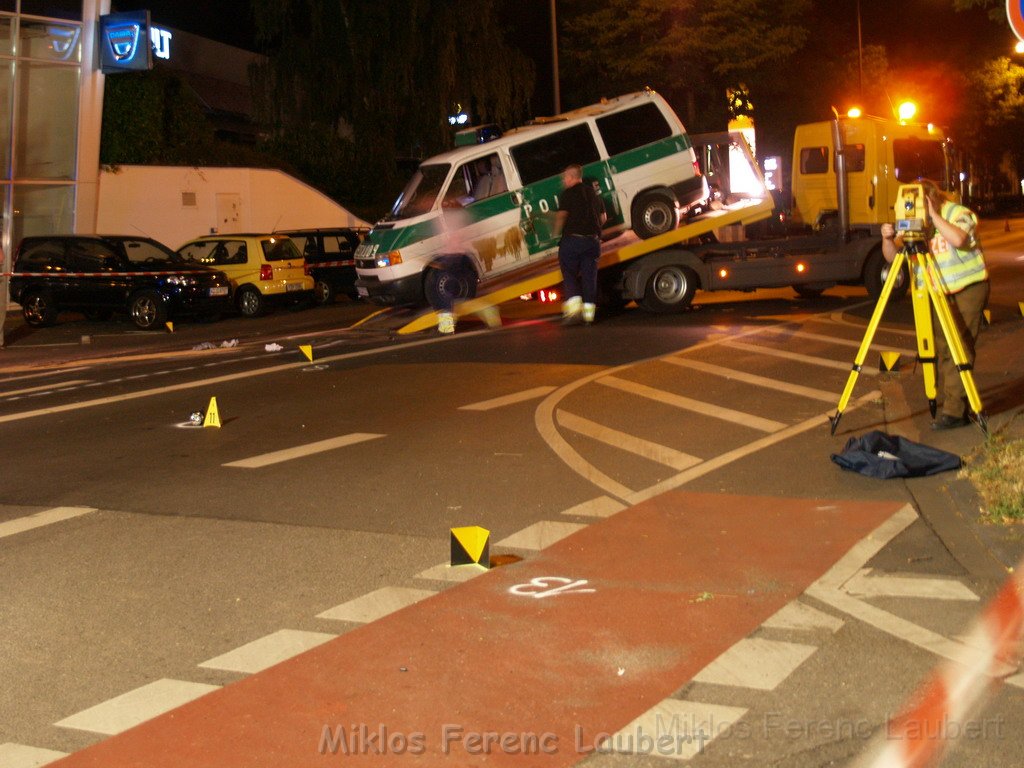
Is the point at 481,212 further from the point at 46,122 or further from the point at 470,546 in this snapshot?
the point at 46,122

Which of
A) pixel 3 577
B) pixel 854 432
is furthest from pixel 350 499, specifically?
pixel 854 432

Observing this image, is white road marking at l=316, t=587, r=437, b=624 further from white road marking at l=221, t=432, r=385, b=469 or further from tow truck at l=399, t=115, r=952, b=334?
tow truck at l=399, t=115, r=952, b=334

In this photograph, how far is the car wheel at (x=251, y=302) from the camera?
24570 mm

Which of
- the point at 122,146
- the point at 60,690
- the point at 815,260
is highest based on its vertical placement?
the point at 122,146

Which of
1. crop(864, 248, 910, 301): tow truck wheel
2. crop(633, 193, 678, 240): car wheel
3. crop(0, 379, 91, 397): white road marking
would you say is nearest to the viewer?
crop(0, 379, 91, 397): white road marking

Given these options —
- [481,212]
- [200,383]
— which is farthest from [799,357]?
[200,383]

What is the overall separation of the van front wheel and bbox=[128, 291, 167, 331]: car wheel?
242 inches

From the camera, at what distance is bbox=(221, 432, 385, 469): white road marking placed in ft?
30.7

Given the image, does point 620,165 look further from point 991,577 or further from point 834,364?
point 991,577

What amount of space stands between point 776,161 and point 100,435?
573 inches

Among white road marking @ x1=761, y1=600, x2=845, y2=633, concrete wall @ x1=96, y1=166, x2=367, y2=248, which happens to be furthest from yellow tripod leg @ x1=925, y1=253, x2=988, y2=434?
concrete wall @ x1=96, y1=166, x2=367, y2=248

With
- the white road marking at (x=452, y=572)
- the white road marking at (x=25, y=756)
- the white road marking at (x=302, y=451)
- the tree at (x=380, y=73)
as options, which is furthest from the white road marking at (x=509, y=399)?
the tree at (x=380, y=73)

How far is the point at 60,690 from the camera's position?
5.12 meters

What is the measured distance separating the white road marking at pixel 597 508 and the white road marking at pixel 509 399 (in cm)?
347
